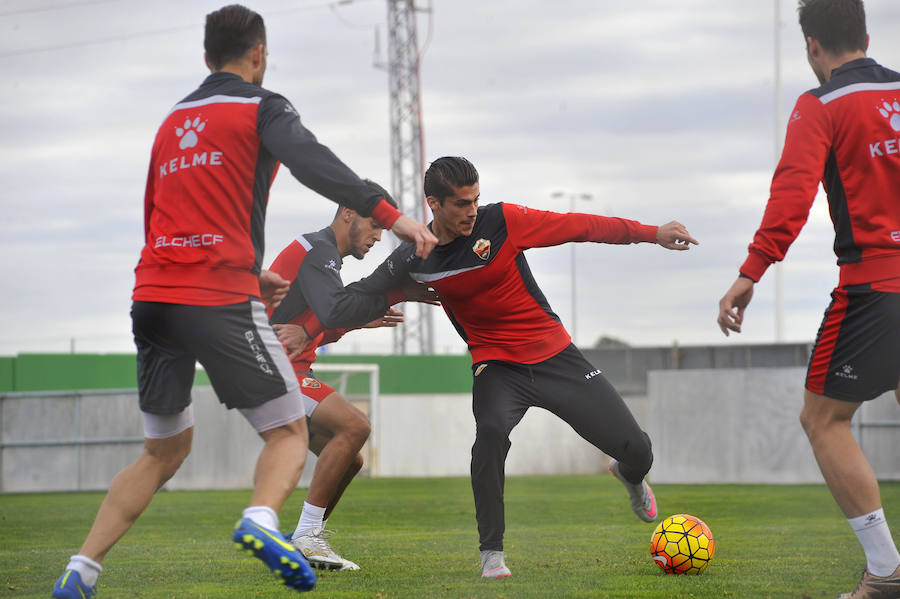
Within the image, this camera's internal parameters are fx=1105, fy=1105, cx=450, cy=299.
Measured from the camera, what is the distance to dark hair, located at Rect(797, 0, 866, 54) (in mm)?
5102

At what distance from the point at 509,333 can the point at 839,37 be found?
2600mm

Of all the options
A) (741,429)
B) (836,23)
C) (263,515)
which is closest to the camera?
(263,515)

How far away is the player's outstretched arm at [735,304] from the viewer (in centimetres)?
491

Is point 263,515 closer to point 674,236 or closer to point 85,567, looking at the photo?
point 85,567

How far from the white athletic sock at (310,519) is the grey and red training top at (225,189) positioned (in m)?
2.67

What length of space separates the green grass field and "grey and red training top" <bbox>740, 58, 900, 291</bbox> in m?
1.79

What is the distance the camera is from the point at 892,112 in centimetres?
502

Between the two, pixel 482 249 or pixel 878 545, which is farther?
pixel 482 249

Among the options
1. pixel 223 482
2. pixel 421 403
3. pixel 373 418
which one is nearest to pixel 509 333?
pixel 223 482

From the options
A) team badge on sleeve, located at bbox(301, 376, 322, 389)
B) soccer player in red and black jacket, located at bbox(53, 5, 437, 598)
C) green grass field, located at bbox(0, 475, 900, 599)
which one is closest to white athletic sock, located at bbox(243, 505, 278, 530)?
soccer player in red and black jacket, located at bbox(53, 5, 437, 598)

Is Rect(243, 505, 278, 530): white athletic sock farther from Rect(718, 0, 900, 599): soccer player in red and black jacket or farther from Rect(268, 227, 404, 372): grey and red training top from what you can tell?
Rect(268, 227, 404, 372): grey and red training top

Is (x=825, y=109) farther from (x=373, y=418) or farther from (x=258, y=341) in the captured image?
(x=373, y=418)

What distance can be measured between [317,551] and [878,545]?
3.39 m

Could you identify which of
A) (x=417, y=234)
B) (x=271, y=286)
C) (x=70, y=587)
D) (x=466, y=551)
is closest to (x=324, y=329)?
(x=271, y=286)
